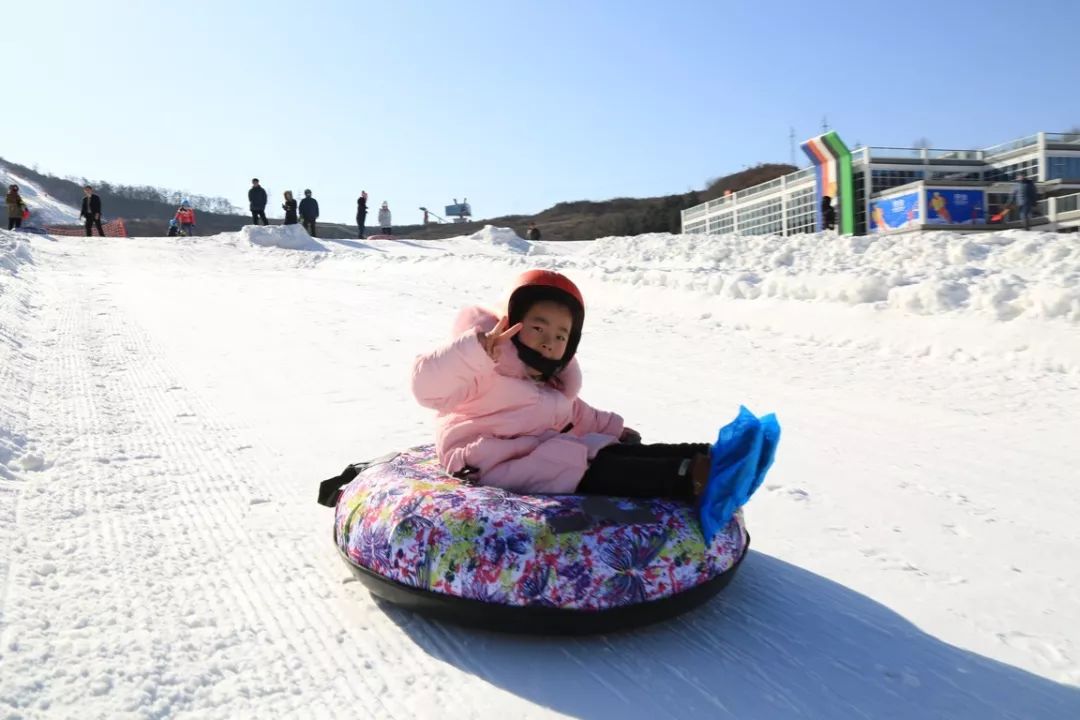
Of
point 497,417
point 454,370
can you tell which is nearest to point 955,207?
point 497,417

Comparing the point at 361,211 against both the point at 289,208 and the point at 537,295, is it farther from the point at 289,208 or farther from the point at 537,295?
the point at 537,295

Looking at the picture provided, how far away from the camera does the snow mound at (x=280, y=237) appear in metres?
22.3

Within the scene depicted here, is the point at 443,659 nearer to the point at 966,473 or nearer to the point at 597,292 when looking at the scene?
the point at 966,473

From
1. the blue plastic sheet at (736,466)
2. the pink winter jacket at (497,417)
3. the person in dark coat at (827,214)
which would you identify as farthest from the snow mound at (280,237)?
the blue plastic sheet at (736,466)

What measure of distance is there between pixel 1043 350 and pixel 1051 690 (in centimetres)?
550

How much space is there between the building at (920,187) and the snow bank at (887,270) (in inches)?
300

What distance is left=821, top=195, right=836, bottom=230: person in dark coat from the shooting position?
91.5 feet

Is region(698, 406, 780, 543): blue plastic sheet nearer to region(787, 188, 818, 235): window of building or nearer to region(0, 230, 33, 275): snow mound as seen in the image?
region(0, 230, 33, 275): snow mound

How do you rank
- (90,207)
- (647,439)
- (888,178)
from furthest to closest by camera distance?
(888,178) < (90,207) < (647,439)

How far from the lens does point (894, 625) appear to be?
2920mm

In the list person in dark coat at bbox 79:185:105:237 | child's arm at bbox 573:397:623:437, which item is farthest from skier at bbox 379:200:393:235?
child's arm at bbox 573:397:623:437

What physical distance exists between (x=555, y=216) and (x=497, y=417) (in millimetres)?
51428

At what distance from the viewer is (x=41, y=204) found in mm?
57625

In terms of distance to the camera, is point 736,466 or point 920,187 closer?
point 736,466
